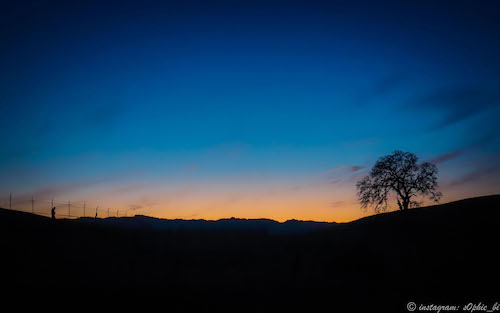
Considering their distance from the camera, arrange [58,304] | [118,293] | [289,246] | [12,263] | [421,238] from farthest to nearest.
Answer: [289,246], [421,238], [12,263], [118,293], [58,304]

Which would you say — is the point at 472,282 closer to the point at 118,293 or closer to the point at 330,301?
the point at 330,301

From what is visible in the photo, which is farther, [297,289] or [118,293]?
[297,289]

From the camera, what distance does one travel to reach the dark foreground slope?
593 inches

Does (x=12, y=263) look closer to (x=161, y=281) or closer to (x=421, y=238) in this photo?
(x=161, y=281)

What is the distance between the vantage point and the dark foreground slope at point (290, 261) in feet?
49.4

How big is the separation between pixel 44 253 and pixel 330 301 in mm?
26612

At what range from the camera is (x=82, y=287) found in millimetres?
15461

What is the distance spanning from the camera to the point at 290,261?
24.5 meters

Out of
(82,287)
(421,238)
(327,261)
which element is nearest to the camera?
(82,287)

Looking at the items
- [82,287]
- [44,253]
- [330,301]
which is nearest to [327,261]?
[330,301]

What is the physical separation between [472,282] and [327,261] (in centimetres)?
1041

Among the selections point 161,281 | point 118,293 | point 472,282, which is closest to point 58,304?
point 118,293

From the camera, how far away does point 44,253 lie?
2436 centimetres

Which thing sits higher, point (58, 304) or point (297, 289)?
point (58, 304)
